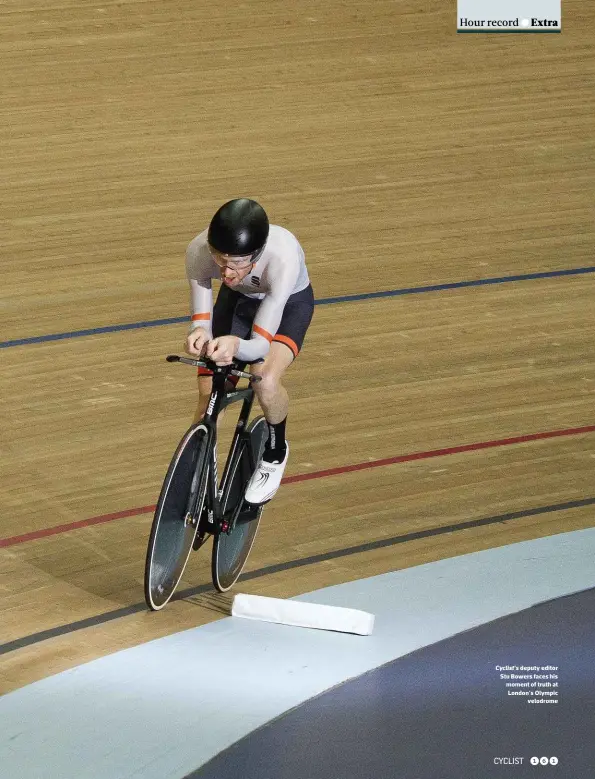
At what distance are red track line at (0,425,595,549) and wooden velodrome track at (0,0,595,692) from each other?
0.02m

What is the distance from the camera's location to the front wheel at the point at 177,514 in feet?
10.2

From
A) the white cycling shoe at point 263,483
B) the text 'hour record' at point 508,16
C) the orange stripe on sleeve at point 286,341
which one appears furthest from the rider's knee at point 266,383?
the text 'hour record' at point 508,16

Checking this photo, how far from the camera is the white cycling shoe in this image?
133 inches

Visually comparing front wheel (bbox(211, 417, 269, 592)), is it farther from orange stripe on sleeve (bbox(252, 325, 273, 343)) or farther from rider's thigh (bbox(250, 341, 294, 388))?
orange stripe on sleeve (bbox(252, 325, 273, 343))

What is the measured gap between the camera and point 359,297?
573cm

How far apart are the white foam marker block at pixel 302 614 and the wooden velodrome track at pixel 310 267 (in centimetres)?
13

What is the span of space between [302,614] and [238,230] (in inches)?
36.8

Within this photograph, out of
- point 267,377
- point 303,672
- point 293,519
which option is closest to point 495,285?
point 293,519

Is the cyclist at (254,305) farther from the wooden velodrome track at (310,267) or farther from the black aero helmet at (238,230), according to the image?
the wooden velodrome track at (310,267)

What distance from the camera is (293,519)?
153 inches

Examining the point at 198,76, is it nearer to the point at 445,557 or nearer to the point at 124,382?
the point at 124,382

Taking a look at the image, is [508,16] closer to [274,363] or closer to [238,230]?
[274,363]

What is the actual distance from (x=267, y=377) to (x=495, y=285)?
2945mm

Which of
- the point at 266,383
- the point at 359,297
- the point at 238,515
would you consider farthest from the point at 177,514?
the point at 359,297
